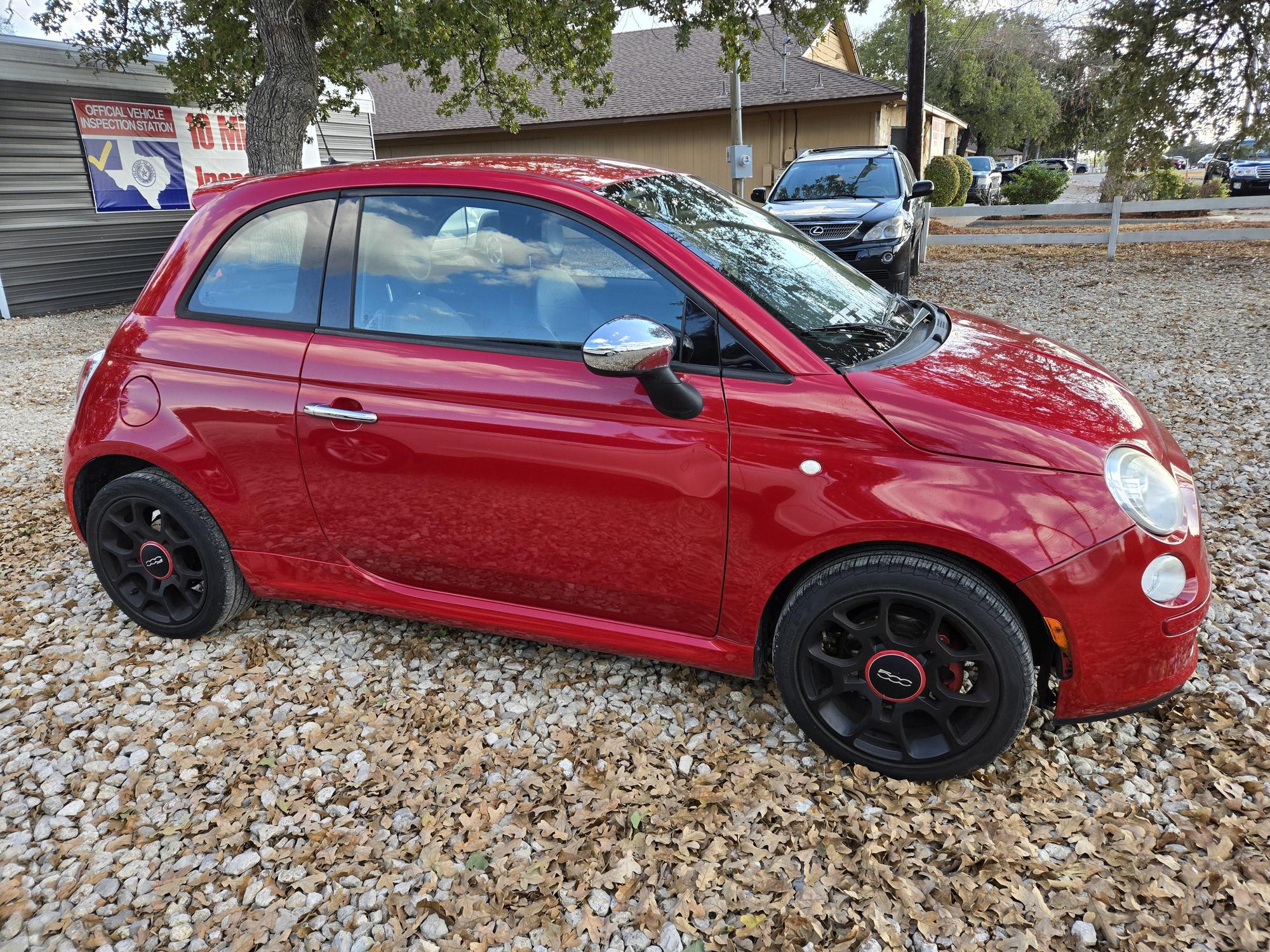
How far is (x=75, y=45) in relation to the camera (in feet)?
39.4

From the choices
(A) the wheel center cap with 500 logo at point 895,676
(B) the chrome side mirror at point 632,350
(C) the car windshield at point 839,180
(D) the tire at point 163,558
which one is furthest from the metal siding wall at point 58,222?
(A) the wheel center cap with 500 logo at point 895,676

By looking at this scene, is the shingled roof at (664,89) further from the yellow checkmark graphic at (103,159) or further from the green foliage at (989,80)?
the green foliage at (989,80)

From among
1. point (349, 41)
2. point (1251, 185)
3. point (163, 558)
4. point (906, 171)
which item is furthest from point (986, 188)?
point (163, 558)

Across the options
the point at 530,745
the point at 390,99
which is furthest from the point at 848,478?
the point at 390,99

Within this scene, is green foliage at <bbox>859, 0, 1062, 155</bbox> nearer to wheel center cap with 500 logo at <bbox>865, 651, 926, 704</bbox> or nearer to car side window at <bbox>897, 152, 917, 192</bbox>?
car side window at <bbox>897, 152, 917, 192</bbox>

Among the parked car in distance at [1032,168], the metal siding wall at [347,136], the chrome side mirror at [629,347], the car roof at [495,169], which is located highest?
the metal siding wall at [347,136]

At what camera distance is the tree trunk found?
9.03 m

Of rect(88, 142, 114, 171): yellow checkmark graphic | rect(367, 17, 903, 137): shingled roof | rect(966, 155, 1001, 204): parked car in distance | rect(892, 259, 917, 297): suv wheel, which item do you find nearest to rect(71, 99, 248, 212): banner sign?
rect(88, 142, 114, 171): yellow checkmark graphic

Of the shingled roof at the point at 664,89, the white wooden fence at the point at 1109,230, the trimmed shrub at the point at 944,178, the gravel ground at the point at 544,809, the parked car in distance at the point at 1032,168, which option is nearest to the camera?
the gravel ground at the point at 544,809

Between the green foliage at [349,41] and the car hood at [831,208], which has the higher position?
the green foliage at [349,41]

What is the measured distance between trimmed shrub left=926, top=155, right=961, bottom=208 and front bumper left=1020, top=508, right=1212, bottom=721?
942 inches

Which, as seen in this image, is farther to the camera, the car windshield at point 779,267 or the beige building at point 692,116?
the beige building at point 692,116

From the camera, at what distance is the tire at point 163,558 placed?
126 inches

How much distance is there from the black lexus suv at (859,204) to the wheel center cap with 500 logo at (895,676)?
19.5 ft
